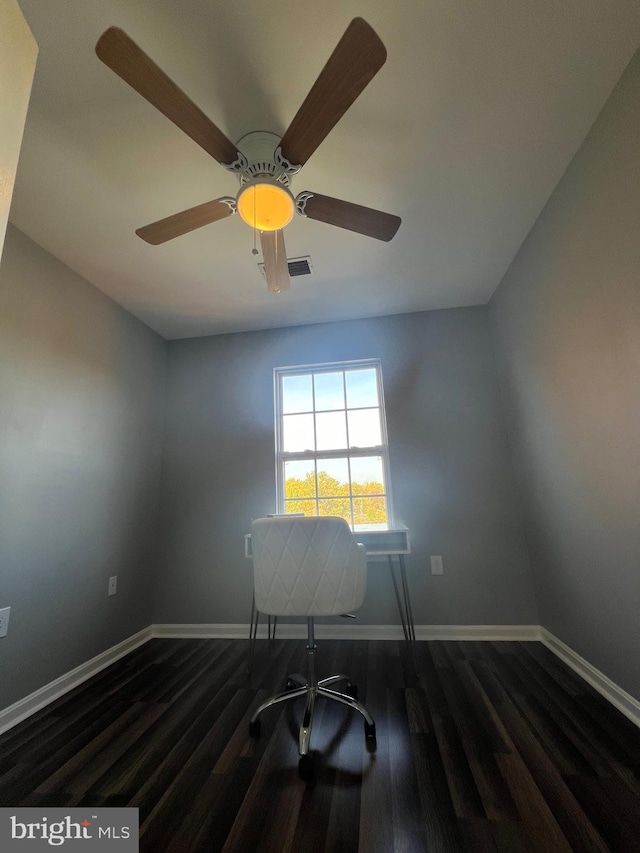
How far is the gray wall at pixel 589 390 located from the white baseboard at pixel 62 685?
2.78m

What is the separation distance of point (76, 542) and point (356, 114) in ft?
8.58

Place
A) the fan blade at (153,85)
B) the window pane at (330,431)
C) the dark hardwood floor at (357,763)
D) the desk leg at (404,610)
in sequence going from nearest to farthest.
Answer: the fan blade at (153,85) < the dark hardwood floor at (357,763) < the desk leg at (404,610) < the window pane at (330,431)

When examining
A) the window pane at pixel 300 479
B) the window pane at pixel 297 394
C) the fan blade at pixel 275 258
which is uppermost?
the fan blade at pixel 275 258

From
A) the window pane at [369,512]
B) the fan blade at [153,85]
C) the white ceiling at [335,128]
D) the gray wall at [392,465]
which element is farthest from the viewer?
the window pane at [369,512]

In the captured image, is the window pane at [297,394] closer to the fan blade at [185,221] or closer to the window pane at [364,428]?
the window pane at [364,428]

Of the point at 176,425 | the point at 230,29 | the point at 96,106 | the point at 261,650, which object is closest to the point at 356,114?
the point at 230,29

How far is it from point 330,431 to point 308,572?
1520 millimetres

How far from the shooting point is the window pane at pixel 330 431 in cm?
281

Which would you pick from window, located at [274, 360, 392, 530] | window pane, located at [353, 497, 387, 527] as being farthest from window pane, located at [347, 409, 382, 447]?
window pane, located at [353, 497, 387, 527]

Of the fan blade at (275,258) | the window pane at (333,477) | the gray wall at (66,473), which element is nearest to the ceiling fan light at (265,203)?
the fan blade at (275,258)

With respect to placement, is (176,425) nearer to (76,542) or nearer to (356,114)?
(76,542)

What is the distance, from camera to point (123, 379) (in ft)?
8.32

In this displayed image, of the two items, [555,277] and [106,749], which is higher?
[555,277]

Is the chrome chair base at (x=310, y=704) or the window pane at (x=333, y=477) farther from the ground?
the window pane at (x=333, y=477)
